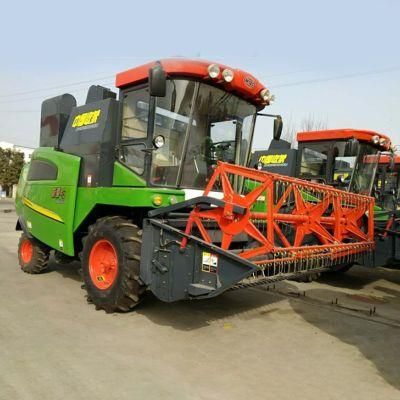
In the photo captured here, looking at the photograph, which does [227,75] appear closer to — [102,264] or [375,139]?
[102,264]

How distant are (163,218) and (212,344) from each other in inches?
53.1

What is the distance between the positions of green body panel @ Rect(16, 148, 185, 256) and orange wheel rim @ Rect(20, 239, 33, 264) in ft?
1.27

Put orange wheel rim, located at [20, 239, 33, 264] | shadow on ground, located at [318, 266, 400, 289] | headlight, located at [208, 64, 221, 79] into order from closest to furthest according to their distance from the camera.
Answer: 1. headlight, located at [208, 64, 221, 79]
2. orange wheel rim, located at [20, 239, 33, 264]
3. shadow on ground, located at [318, 266, 400, 289]

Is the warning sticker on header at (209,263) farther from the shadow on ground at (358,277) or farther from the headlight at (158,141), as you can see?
the shadow on ground at (358,277)

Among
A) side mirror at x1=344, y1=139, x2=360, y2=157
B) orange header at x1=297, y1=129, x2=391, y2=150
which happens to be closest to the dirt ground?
side mirror at x1=344, y1=139, x2=360, y2=157

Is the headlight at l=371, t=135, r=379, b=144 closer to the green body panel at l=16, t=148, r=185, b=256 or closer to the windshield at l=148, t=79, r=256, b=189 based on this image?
the windshield at l=148, t=79, r=256, b=189

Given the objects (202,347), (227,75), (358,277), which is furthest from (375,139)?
(202,347)

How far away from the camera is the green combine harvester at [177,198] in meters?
4.07

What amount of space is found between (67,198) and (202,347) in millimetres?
2788

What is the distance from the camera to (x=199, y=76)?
4.60 metres

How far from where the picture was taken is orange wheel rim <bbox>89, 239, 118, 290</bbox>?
4763 mm

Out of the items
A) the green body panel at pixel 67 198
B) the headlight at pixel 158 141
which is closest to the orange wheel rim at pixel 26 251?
the green body panel at pixel 67 198

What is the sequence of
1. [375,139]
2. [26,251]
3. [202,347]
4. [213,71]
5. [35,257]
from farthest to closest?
[375,139] → [26,251] → [35,257] → [213,71] → [202,347]

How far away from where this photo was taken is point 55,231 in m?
5.82
